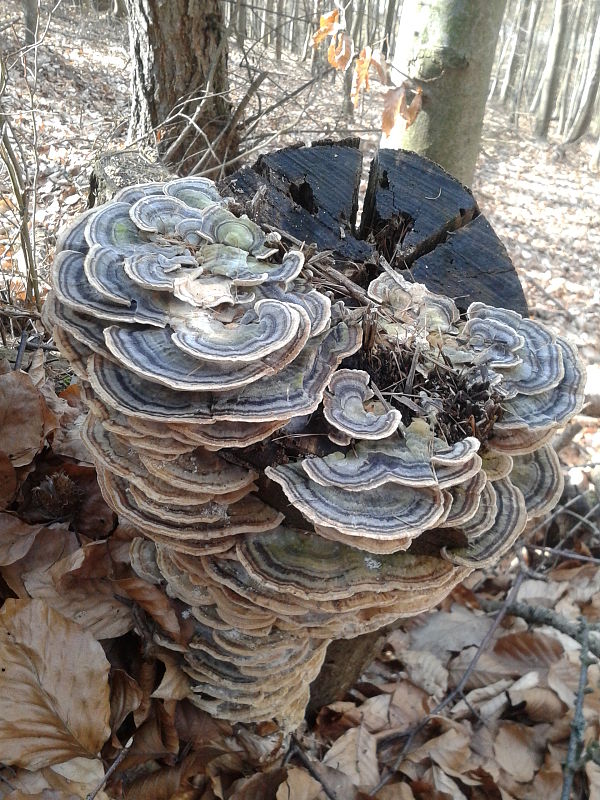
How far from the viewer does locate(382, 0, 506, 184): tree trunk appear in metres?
4.64

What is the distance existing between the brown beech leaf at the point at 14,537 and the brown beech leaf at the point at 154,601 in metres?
0.38

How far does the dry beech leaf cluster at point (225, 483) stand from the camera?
1.67 metres

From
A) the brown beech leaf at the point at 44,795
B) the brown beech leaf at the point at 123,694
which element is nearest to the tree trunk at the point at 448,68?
the brown beech leaf at the point at 123,694

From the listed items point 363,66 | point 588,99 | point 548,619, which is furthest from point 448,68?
point 588,99

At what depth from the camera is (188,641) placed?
2270 mm

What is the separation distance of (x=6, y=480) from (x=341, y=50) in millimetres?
5087

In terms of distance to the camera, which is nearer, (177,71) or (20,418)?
(20,418)

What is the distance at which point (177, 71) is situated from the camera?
5.42 metres

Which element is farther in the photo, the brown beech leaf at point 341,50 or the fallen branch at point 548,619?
the brown beech leaf at point 341,50

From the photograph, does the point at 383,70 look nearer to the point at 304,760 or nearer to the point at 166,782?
the point at 304,760

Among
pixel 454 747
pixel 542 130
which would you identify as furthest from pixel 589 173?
pixel 454 747

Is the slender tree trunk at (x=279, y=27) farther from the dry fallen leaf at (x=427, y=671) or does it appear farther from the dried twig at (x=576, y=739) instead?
the dried twig at (x=576, y=739)

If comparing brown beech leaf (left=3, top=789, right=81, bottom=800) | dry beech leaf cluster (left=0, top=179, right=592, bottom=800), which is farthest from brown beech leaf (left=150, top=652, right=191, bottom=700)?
brown beech leaf (left=3, top=789, right=81, bottom=800)

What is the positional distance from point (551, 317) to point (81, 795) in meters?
7.99
